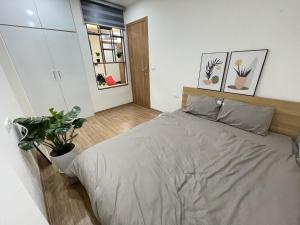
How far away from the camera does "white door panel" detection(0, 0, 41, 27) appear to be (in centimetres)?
202

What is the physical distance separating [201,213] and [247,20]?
2.20 meters

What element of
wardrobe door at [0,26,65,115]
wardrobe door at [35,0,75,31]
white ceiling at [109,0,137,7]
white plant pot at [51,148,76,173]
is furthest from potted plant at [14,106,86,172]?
white ceiling at [109,0,137,7]

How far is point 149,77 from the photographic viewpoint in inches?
133

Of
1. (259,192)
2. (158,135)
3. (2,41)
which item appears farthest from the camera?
(2,41)

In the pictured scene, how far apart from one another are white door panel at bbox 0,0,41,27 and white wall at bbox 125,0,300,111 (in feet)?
6.28

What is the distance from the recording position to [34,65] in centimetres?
240

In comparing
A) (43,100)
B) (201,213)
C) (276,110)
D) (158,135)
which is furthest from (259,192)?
(43,100)

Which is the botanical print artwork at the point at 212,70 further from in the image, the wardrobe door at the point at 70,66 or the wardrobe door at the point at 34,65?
the wardrobe door at the point at 34,65

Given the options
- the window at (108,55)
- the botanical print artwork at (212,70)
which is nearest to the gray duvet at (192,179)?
the botanical print artwork at (212,70)

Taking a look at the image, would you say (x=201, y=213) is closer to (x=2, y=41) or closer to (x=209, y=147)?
(x=209, y=147)

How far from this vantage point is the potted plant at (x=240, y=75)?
1.83 meters

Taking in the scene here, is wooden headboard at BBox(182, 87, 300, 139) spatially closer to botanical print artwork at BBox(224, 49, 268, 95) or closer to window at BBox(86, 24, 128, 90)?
botanical print artwork at BBox(224, 49, 268, 95)

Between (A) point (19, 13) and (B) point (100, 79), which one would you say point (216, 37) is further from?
(A) point (19, 13)

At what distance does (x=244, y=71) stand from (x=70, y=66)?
3145 millimetres
